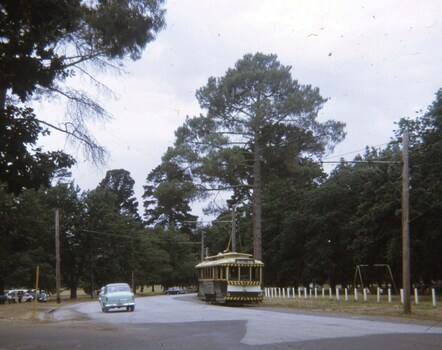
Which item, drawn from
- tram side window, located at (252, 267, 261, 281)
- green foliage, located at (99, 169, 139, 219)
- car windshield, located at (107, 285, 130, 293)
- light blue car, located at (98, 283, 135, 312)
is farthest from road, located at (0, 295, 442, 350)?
green foliage, located at (99, 169, 139, 219)

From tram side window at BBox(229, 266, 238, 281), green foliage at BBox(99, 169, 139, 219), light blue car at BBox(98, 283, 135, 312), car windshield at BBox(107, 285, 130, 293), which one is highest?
green foliage at BBox(99, 169, 139, 219)

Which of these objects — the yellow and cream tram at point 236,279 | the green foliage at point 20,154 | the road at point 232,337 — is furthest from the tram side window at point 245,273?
the green foliage at point 20,154

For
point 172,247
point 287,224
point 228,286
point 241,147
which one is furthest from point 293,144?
point 172,247

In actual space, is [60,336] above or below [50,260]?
below

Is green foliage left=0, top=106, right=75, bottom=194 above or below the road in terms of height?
above

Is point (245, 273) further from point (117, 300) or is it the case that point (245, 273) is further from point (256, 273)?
point (117, 300)

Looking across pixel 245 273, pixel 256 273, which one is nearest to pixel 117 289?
pixel 245 273

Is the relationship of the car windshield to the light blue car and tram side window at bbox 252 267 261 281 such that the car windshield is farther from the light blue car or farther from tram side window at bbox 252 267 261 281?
tram side window at bbox 252 267 261 281

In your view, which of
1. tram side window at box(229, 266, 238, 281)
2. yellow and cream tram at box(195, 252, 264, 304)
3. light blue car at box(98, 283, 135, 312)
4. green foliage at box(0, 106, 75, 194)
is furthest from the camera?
tram side window at box(229, 266, 238, 281)

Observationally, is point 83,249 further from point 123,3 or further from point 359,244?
point 123,3

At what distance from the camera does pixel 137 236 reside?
255ft

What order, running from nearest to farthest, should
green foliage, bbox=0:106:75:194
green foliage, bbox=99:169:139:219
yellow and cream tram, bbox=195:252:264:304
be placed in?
green foliage, bbox=0:106:75:194
yellow and cream tram, bbox=195:252:264:304
green foliage, bbox=99:169:139:219

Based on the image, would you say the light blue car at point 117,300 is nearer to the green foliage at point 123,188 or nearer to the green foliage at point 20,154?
the green foliage at point 20,154

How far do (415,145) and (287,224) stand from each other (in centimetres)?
2492
